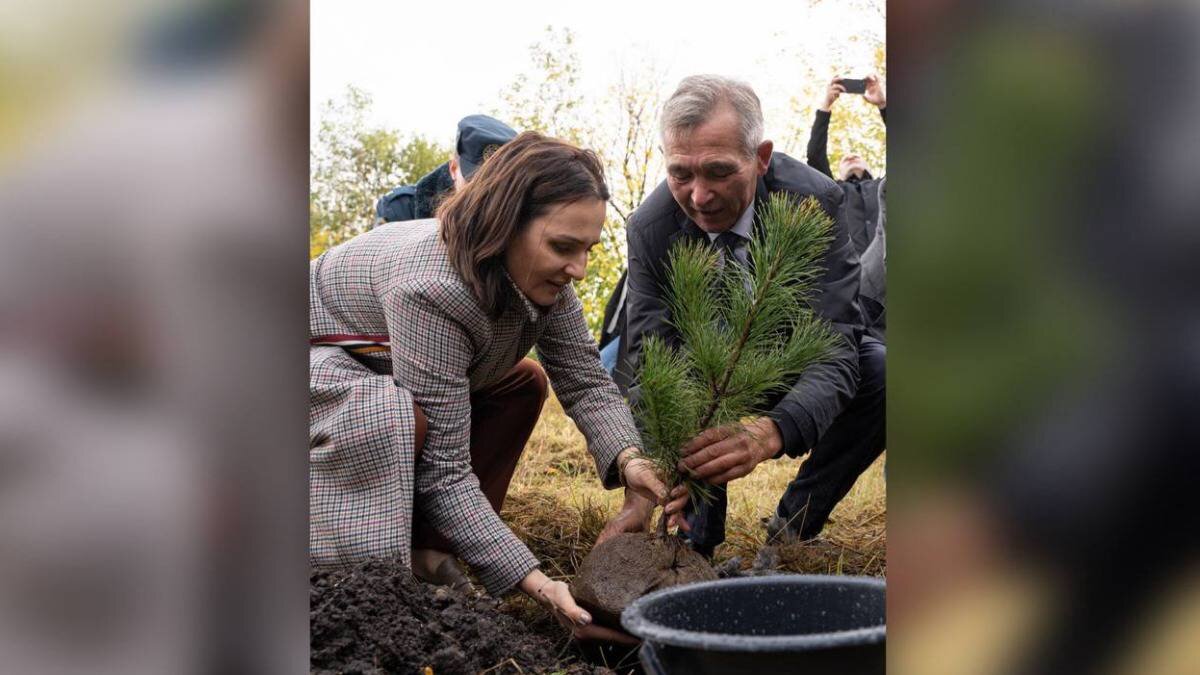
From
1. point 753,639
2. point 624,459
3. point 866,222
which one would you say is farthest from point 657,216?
point 753,639

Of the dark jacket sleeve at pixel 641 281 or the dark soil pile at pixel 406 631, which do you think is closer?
the dark soil pile at pixel 406 631

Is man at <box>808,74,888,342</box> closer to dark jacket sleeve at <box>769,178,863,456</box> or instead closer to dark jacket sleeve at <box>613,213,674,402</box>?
dark jacket sleeve at <box>769,178,863,456</box>

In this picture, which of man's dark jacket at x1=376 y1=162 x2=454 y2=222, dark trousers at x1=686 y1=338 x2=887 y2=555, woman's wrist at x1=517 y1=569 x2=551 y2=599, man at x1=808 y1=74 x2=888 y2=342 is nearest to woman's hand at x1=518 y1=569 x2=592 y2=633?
woman's wrist at x1=517 y1=569 x2=551 y2=599

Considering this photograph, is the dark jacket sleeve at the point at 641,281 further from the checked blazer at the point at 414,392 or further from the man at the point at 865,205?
the man at the point at 865,205

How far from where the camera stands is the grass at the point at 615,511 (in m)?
2.56

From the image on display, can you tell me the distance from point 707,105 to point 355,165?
2.47 metres

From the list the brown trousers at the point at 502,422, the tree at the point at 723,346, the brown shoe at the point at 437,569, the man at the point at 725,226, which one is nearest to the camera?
the tree at the point at 723,346

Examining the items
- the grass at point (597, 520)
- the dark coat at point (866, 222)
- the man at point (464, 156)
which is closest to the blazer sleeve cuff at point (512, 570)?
the grass at point (597, 520)

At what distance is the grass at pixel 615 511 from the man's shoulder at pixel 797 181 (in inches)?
33.4
